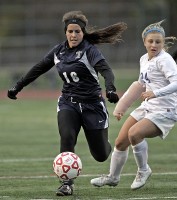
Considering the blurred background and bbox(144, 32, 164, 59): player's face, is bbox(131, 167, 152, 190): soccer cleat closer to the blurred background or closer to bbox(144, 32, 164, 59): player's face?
bbox(144, 32, 164, 59): player's face

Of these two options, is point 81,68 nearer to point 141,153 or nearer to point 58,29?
point 141,153

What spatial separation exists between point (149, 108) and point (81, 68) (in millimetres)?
912

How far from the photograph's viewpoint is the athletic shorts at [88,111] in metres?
9.42

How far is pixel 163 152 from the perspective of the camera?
45.2 feet

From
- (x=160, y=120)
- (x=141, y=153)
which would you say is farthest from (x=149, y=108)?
(x=141, y=153)

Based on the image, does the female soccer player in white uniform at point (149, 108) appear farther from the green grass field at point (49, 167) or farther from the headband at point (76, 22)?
the headband at point (76, 22)

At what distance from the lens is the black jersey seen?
9305mm

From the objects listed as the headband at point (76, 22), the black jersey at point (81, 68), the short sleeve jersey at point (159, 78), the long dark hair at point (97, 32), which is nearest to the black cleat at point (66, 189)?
the black jersey at point (81, 68)

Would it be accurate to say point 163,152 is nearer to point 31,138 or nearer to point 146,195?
point 31,138

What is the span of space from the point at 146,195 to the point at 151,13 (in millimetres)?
32100

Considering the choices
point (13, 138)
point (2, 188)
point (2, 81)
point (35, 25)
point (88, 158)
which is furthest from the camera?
point (35, 25)

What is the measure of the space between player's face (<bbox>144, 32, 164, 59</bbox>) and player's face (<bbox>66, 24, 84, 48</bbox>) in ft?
2.60

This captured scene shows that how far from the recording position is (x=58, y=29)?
4284 centimetres

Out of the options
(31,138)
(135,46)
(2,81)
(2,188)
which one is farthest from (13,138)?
(135,46)
